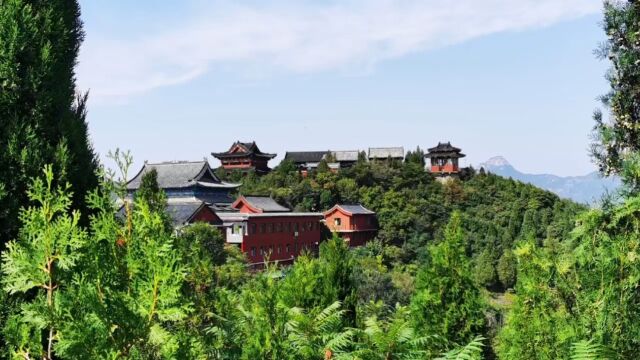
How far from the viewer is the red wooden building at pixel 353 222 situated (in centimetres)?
4094

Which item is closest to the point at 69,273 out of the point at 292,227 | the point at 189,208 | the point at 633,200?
the point at 633,200

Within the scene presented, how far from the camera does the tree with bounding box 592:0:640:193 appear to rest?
5863 millimetres

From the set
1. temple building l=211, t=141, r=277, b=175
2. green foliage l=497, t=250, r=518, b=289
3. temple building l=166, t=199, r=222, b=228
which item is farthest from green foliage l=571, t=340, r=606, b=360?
temple building l=211, t=141, r=277, b=175

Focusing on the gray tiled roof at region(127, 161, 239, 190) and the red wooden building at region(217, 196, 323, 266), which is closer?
the red wooden building at region(217, 196, 323, 266)

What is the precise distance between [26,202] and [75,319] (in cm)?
159

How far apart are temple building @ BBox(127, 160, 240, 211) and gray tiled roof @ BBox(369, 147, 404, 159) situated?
964 inches

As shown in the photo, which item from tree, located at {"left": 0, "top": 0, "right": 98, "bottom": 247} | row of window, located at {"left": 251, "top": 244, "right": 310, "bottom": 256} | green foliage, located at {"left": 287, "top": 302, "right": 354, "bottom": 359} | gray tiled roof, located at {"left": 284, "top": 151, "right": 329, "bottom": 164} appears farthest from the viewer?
gray tiled roof, located at {"left": 284, "top": 151, "right": 329, "bottom": 164}

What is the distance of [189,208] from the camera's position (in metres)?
31.9

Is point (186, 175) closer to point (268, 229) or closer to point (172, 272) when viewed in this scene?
point (268, 229)

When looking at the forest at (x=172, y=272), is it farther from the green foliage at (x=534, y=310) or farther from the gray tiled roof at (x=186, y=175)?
the gray tiled roof at (x=186, y=175)

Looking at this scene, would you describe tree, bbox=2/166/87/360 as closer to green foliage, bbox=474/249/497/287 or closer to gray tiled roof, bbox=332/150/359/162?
green foliage, bbox=474/249/497/287

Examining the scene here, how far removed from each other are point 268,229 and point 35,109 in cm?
3146

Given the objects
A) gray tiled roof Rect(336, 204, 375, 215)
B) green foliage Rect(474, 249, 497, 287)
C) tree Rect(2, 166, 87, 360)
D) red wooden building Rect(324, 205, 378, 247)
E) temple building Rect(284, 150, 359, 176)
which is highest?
temple building Rect(284, 150, 359, 176)

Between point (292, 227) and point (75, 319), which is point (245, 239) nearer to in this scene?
point (292, 227)
